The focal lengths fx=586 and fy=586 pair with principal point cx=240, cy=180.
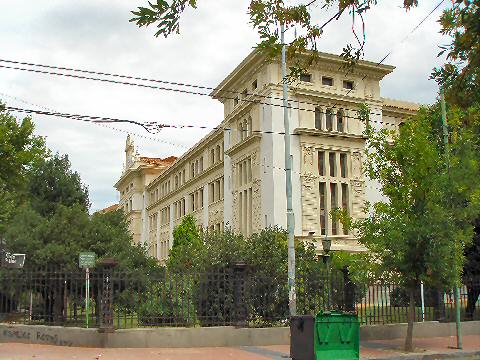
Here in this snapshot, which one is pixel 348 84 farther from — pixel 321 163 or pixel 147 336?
pixel 147 336

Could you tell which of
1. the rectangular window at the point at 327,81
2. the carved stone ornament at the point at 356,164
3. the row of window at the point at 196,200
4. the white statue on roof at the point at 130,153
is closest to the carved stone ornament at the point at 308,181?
the carved stone ornament at the point at 356,164

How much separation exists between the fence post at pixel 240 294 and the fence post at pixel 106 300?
3.55m

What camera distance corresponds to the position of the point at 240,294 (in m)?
17.0

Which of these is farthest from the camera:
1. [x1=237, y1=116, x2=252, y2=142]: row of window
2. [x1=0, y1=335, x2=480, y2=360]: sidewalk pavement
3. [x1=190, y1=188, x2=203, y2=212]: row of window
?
[x1=190, y1=188, x2=203, y2=212]: row of window

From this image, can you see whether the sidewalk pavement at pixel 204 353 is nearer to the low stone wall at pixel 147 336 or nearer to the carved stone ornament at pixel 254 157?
the low stone wall at pixel 147 336

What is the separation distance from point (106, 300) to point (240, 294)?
12.5 ft

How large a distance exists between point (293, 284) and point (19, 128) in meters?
15.0

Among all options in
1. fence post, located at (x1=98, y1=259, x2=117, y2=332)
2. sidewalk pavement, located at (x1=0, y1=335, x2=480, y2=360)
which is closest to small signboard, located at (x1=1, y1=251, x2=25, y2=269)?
sidewalk pavement, located at (x1=0, y1=335, x2=480, y2=360)

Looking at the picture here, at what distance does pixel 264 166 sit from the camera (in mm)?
42062

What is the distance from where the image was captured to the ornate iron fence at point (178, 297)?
16.9 m

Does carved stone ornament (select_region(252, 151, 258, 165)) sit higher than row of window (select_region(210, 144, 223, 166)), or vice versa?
row of window (select_region(210, 144, 223, 166))

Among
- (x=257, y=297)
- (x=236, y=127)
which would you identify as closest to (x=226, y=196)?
(x=236, y=127)

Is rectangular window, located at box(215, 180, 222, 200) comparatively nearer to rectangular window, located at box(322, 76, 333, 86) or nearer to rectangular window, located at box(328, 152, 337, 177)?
rectangular window, located at box(328, 152, 337, 177)

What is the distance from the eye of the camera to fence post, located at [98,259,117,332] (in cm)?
1577
